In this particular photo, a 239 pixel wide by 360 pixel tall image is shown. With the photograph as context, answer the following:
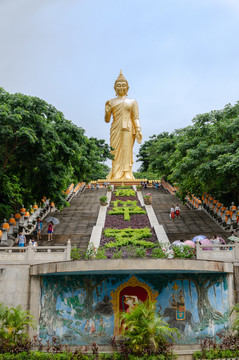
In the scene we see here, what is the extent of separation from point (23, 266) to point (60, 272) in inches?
47.6

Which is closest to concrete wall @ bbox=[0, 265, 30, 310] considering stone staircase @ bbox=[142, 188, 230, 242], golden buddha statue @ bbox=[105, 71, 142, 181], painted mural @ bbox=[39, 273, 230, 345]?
painted mural @ bbox=[39, 273, 230, 345]

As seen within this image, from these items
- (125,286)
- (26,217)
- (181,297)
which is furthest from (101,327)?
(26,217)

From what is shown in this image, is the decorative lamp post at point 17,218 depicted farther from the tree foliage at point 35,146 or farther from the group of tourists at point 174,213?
the group of tourists at point 174,213

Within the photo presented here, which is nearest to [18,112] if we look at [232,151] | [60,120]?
[60,120]

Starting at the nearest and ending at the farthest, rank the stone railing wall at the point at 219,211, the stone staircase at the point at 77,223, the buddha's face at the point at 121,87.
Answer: the stone staircase at the point at 77,223 → the stone railing wall at the point at 219,211 → the buddha's face at the point at 121,87

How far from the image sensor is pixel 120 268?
1186cm

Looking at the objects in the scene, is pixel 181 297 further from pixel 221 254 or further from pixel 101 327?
pixel 101 327

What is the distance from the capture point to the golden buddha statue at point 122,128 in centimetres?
3519

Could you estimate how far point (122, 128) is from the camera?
35.1 meters

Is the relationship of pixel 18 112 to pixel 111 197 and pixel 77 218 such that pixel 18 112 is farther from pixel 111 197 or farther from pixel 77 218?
pixel 111 197

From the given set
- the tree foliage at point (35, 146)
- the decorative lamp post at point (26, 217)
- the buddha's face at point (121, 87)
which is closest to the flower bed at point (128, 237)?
the tree foliage at point (35, 146)

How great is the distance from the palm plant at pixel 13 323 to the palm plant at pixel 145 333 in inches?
108

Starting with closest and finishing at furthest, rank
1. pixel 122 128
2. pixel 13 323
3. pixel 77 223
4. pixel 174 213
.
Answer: pixel 13 323, pixel 77 223, pixel 174 213, pixel 122 128

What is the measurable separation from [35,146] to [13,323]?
23.1 ft
